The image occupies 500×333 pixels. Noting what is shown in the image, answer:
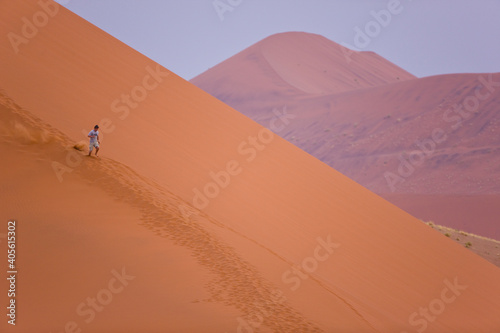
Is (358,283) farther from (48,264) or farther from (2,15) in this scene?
(2,15)

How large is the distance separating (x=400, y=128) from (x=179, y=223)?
4017cm

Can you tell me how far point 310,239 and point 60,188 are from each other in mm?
4795

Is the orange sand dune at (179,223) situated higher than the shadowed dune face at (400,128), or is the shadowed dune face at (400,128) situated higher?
the shadowed dune face at (400,128)

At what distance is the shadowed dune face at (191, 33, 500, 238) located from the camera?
32844mm

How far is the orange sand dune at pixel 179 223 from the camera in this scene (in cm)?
535

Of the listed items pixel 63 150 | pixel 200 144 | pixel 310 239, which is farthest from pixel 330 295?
pixel 200 144

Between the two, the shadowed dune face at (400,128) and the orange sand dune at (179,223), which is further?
the shadowed dune face at (400,128)

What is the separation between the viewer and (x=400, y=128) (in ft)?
145

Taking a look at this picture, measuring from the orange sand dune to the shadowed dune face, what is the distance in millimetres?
18347

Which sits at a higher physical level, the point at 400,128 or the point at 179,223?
the point at 400,128

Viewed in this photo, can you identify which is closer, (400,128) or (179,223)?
(179,223)

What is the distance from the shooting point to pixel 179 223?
705cm

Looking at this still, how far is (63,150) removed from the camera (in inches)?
295

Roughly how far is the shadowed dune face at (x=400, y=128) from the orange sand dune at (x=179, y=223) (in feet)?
60.2
